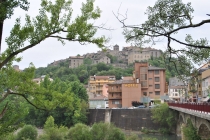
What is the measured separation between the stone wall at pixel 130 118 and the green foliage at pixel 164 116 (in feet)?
3.49

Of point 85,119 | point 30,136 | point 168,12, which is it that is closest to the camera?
point 168,12

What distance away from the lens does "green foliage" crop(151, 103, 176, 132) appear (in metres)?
45.0

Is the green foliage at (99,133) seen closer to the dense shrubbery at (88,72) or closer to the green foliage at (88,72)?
the green foliage at (88,72)

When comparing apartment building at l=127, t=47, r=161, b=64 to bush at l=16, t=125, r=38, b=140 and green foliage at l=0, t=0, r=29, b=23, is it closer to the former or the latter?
bush at l=16, t=125, r=38, b=140

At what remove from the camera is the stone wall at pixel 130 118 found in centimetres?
4862

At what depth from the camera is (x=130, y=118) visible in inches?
1981

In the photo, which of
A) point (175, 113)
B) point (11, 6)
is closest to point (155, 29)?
point (11, 6)

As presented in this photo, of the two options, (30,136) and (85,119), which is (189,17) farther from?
(85,119)

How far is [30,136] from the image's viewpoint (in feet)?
108

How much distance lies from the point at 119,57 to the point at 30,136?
108 meters

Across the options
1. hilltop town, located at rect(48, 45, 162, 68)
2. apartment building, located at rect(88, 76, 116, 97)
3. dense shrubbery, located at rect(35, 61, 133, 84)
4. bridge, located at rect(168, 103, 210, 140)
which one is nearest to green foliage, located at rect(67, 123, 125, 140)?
bridge, located at rect(168, 103, 210, 140)

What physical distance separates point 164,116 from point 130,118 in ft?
19.2

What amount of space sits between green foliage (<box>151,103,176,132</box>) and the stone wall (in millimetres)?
1063

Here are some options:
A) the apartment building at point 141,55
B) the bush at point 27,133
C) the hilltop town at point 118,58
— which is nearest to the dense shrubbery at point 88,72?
the hilltop town at point 118,58
